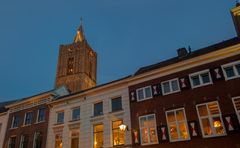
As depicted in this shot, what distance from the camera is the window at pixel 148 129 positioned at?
65.8 feet

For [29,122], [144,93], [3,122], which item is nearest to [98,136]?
[144,93]

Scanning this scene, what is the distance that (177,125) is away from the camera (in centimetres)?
1916

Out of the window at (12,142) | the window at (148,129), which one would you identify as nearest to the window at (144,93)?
the window at (148,129)

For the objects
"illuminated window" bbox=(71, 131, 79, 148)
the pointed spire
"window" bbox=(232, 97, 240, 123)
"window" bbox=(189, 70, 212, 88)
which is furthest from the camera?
the pointed spire

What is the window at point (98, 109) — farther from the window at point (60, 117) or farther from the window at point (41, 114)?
the window at point (41, 114)

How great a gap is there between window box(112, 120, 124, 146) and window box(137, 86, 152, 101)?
3.29m

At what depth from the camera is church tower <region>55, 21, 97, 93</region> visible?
82188mm

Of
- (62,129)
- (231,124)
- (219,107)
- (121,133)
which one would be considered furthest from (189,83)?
(62,129)

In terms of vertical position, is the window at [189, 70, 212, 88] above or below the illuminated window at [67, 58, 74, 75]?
below

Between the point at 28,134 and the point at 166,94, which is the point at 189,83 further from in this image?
the point at 28,134

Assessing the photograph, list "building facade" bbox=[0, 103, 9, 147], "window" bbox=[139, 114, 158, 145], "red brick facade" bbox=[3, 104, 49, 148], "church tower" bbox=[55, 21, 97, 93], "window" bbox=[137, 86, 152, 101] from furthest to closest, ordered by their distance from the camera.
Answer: "church tower" bbox=[55, 21, 97, 93] < "building facade" bbox=[0, 103, 9, 147] < "red brick facade" bbox=[3, 104, 49, 148] < "window" bbox=[137, 86, 152, 101] < "window" bbox=[139, 114, 158, 145]

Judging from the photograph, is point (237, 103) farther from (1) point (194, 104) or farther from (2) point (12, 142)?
(2) point (12, 142)

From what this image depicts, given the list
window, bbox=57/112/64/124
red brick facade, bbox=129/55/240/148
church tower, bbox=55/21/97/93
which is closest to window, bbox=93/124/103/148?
red brick facade, bbox=129/55/240/148

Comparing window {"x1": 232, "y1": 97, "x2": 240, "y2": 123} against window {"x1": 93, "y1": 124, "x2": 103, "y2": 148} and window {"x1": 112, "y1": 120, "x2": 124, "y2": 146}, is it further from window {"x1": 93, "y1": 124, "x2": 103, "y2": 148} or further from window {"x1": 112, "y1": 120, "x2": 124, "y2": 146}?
window {"x1": 93, "y1": 124, "x2": 103, "y2": 148}
